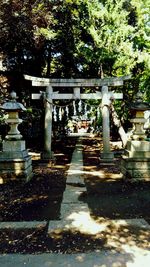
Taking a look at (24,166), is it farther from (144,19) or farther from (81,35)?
(144,19)

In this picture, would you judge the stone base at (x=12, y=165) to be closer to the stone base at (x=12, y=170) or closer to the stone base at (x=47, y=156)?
the stone base at (x=12, y=170)

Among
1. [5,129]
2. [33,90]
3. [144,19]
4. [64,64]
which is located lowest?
[5,129]

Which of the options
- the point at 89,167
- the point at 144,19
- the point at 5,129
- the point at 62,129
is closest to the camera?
the point at 89,167

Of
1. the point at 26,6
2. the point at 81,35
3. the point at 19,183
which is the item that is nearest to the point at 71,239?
the point at 19,183

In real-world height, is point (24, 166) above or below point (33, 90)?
below

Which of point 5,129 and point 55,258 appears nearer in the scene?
point 55,258

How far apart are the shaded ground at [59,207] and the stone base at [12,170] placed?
429mm

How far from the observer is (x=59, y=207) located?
6801 millimetres

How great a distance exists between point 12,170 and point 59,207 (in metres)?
3.23

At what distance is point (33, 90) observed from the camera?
1939 cm

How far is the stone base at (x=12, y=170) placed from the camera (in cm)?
954

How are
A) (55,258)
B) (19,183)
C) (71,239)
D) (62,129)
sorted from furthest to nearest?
(62,129) < (19,183) < (71,239) < (55,258)

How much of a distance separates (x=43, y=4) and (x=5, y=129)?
7.34 meters

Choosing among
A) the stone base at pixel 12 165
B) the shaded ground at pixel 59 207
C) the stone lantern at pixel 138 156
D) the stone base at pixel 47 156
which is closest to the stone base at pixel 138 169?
the stone lantern at pixel 138 156
